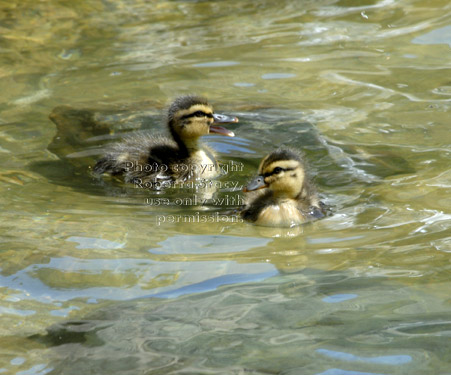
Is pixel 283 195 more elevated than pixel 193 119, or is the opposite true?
pixel 193 119

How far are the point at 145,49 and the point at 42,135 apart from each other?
2.40 meters

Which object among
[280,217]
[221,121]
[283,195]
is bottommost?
[280,217]

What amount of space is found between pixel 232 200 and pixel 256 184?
0.45 meters

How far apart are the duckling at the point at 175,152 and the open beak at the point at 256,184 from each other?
898 millimetres

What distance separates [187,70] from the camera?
24.3 feet

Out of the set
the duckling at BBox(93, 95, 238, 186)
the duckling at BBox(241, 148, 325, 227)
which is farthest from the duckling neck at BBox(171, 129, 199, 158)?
the duckling at BBox(241, 148, 325, 227)

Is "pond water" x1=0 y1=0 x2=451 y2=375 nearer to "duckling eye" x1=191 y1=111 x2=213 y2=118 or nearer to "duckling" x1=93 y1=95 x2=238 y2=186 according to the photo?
"duckling" x1=93 y1=95 x2=238 y2=186

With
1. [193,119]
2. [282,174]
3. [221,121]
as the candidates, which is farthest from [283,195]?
[193,119]

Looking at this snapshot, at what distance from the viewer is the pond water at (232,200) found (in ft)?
9.77

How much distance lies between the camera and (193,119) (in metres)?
5.54

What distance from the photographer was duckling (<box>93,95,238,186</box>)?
5391mm

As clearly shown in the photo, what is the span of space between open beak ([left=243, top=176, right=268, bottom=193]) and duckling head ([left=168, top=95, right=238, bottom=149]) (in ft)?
2.92

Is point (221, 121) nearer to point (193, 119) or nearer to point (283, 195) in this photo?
point (193, 119)

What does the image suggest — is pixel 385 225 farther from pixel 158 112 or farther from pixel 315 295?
pixel 158 112
